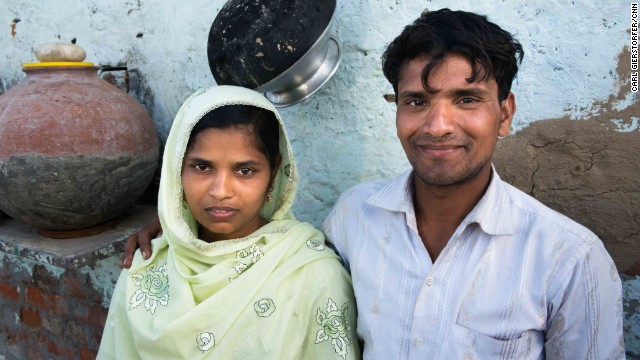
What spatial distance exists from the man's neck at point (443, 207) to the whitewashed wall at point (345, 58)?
17.3 inches

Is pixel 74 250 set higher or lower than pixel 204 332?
lower

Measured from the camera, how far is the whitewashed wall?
1.61m

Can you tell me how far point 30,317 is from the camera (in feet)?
10.0

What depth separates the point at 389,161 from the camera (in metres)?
2.05

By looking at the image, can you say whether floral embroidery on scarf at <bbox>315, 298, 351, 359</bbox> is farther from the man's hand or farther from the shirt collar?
the man's hand

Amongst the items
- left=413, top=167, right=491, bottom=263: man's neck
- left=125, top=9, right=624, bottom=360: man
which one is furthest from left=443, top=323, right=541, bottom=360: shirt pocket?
left=413, top=167, right=491, bottom=263: man's neck

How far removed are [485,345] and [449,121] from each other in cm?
59

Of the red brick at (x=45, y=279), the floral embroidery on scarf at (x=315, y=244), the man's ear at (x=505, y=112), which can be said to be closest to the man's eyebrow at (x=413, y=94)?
the man's ear at (x=505, y=112)

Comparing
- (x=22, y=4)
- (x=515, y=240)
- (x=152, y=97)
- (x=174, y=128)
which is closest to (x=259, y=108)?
(x=174, y=128)

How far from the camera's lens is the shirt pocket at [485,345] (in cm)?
129

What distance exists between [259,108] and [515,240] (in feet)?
2.83

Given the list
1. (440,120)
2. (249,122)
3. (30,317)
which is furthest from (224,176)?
(30,317)

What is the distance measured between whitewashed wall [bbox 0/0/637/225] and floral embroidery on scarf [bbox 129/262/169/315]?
0.79m

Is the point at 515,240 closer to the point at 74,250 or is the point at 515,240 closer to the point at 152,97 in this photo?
the point at 74,250
